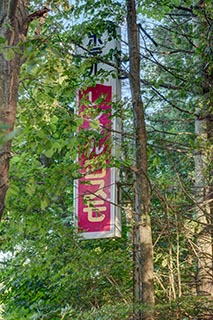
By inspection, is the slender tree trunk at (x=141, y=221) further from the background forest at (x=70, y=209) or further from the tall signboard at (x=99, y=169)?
the tall signboard at (x=99, y=169)

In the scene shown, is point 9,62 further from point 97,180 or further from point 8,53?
point 97,180

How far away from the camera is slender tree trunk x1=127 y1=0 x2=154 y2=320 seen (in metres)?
3.16

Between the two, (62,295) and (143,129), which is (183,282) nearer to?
(62,295)

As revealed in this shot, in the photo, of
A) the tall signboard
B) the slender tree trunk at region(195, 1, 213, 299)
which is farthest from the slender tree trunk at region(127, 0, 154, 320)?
the slender tree trunk at region(195, 1, 213, 299)

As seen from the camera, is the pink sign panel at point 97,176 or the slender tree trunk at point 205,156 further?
the slender tree trunk at point 205,156

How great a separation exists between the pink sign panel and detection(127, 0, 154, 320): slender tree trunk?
0.26m

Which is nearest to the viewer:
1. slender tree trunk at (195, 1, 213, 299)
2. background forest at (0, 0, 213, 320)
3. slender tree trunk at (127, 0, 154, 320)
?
background forest at (0, 0, 213, 320)

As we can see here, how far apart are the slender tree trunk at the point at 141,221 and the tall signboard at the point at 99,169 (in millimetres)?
225

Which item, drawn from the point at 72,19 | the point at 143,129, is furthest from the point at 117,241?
the point at 72,19

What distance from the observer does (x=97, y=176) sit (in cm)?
408

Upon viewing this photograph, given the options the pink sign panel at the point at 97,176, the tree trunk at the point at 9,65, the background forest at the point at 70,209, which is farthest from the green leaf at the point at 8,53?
the pink sign panel at the point at 97,176

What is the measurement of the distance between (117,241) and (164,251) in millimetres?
599

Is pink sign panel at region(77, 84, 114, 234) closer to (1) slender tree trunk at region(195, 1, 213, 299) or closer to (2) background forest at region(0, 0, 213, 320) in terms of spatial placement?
(2) background forest at region(0, 0, 213, 320)

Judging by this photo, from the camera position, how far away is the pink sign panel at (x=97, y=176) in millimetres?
3627
